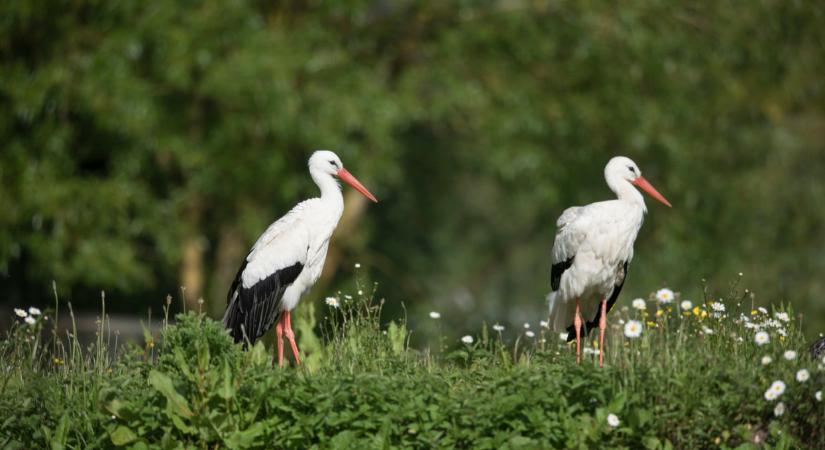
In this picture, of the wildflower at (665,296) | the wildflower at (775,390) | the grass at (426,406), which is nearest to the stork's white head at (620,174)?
the wildflower at (665,296)

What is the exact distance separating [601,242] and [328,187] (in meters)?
1.84

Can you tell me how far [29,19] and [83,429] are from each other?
277 inches

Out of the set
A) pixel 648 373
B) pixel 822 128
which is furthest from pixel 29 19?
pixel 822 128

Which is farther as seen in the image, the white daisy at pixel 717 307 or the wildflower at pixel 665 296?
the white daisy at pixel 717 307

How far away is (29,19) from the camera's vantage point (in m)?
11.5

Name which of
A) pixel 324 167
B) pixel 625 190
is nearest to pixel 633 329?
pixel 625 190

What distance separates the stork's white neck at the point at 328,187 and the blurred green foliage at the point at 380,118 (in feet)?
11.8

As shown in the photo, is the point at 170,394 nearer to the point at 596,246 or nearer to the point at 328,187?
the point at 328,187

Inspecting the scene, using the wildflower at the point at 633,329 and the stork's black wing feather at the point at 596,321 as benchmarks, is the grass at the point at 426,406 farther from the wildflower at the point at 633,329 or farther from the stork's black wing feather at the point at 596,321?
the stork's black wing feather at the point at 596,321

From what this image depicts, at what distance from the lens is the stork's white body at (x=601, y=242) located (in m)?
7.30

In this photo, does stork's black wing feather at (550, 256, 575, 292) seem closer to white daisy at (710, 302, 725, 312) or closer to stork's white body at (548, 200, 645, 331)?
stork's white body at (548, 200, 645, 331)

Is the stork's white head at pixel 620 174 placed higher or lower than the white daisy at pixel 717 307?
higher

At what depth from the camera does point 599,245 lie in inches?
289

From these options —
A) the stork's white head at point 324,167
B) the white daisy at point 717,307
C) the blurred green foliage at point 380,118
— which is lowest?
the white daisy at point 717,307
